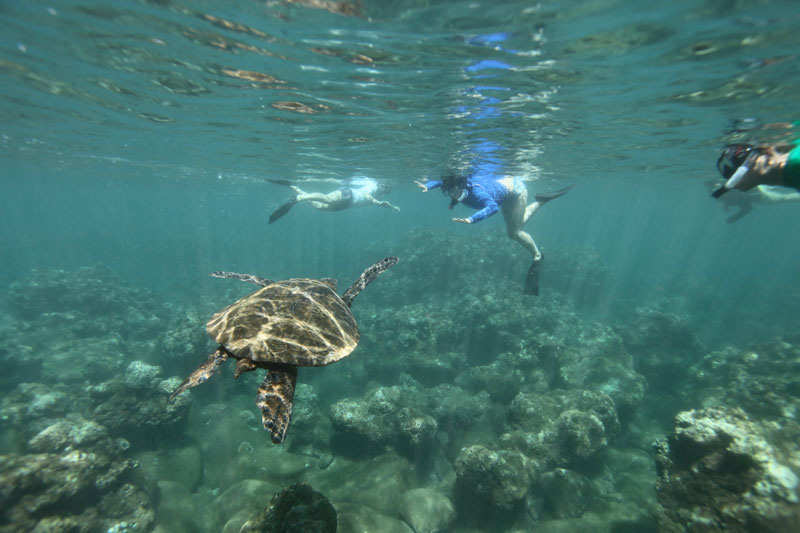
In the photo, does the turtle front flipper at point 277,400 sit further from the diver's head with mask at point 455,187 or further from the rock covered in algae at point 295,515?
the diver's head with mask at point 455,187

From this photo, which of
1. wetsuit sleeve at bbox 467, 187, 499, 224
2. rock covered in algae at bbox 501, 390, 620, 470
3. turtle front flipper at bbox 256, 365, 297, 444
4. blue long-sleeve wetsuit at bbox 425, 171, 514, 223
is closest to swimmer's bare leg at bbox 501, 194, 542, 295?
blue long-sleeve wetsuit at bbox 425, 171, 514, 223

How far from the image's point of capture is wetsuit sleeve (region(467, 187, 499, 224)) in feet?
28.2

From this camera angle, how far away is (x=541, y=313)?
17812 millimetres

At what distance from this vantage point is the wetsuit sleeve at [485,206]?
861 centimetres

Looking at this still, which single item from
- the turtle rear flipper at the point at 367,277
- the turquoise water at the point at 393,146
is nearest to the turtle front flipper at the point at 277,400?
the turtle rear flipper at the point at 367,277

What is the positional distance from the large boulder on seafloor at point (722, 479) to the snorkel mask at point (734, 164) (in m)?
4.35

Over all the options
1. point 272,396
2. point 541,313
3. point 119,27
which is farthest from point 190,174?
point 272,396

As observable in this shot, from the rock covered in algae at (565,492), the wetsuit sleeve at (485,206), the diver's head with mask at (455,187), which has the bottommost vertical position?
the rock covered in algae at (565,492)

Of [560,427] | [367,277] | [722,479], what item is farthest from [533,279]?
[367,277]

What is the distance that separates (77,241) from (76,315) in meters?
49.7

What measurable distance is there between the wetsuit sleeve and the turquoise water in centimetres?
332

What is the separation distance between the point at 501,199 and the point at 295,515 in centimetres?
1130

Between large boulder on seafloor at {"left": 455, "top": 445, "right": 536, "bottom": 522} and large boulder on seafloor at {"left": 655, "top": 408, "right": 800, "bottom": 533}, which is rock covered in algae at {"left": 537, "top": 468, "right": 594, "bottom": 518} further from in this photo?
large boulder on seafloor at {"left": 655, "top": 408, "right": 800, "bottom": 533}

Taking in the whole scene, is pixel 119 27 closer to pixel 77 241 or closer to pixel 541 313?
pixel 541 313
